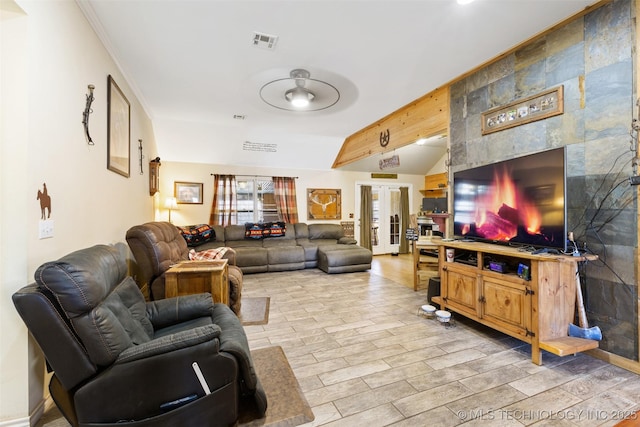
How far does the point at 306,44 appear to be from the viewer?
8.36 feet

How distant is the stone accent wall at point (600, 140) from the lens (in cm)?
202

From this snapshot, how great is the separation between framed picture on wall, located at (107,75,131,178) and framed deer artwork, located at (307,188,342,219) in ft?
13.6

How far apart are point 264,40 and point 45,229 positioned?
2.19m

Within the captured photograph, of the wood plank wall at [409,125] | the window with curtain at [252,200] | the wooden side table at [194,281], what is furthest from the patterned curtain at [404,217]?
the wooden side table at [194,281]

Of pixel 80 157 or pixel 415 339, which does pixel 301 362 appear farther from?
pixel 80 157

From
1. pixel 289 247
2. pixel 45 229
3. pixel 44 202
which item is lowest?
pixel 289 247

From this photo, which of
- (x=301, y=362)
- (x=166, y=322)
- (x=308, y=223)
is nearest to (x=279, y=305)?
(x=301, y=362)

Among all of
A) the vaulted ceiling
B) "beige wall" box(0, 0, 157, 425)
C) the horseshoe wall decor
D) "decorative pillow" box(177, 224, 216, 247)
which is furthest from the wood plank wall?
"beige wall" box(0, 0, 157, 425)

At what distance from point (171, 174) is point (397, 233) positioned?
19.2 ft

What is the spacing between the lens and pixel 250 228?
5.96 m

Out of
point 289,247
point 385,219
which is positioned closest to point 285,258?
point 289,247

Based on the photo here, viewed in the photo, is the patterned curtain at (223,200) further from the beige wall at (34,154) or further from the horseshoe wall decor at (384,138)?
the beige wall at (34,154)

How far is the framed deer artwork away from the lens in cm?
687

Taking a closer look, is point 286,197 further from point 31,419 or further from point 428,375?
point 31,419
